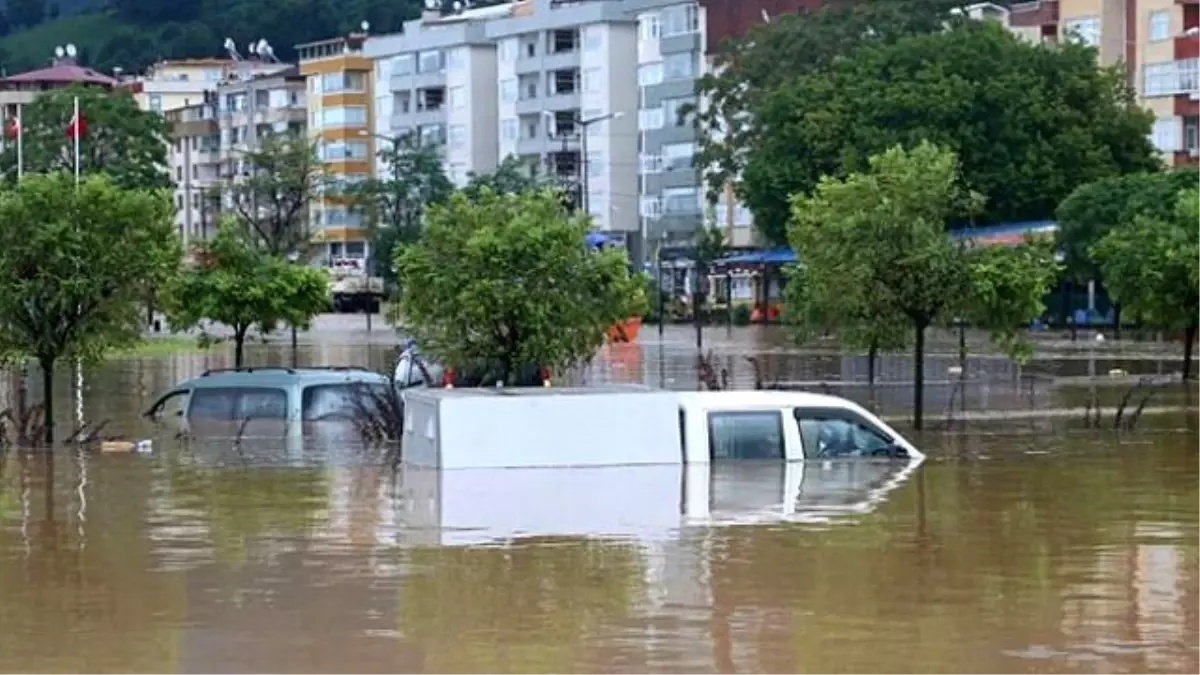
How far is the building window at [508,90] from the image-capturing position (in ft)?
468

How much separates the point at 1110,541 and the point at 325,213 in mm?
135926

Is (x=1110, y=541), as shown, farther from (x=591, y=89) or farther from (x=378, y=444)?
(x=591, y=89)

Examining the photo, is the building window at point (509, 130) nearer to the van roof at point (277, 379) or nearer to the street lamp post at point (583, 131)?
the street lamp post at point (583, 131)

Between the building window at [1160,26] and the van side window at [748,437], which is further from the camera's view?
the building window at [1160,26]

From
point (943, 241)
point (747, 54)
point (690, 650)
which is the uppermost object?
point (747, 54)

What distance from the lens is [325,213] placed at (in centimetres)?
15512

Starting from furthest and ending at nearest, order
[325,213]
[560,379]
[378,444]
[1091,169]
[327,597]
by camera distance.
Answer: [325,213] < [1091,169] < [560,379] < [378,444] < [327,597]

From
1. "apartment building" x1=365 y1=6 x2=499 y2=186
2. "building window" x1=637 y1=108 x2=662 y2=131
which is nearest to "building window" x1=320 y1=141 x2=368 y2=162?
"apartment building" x1=365 y1=6 x2=499 y2=186

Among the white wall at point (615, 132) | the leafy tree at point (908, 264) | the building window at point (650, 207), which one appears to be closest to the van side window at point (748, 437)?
the leafy tree at point (908, 264)

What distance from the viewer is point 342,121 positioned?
527ft

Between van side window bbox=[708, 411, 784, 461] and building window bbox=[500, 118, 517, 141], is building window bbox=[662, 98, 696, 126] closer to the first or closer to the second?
building window bbox=[500, 118, 517, 141]

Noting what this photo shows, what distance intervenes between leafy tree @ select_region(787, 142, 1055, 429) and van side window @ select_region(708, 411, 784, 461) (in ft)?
24.1

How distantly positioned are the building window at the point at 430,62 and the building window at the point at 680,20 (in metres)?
23.7

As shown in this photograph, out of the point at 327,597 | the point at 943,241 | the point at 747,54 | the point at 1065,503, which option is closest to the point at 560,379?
the point at 943,241
